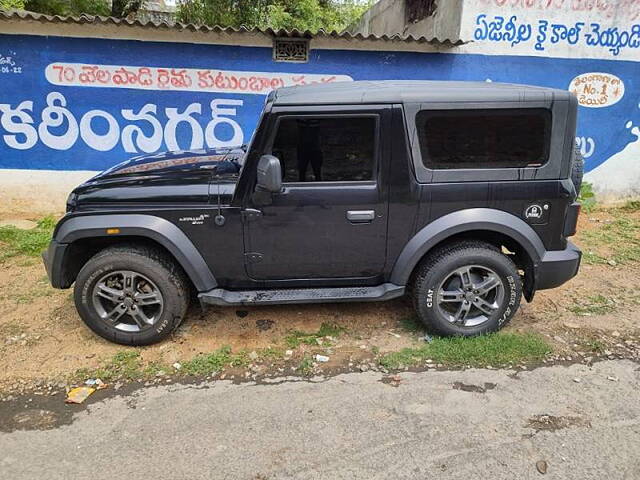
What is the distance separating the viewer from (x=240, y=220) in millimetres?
3074

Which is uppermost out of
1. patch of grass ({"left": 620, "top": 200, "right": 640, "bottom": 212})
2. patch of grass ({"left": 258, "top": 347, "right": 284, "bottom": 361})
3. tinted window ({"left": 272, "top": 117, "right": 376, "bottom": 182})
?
tinted window ({"left": 272, "top": 117, "right": 376, "bottom": 182})

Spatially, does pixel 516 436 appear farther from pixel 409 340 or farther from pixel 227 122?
pixel 227 122

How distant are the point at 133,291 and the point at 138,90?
410cm

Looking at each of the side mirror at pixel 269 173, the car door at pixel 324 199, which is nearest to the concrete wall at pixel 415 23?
the car door at pixel 324 199

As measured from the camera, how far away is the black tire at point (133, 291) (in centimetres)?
312

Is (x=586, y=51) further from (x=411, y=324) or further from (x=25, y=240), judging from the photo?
(x=25, y=240)

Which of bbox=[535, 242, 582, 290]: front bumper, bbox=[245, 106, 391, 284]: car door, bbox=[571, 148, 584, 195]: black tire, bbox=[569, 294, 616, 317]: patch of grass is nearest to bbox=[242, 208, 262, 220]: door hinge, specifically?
bbox=[245, 106, 391, 284]: car door

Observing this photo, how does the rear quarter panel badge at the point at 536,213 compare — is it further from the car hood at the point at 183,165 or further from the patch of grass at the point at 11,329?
the patch of grass at the point at 11,329

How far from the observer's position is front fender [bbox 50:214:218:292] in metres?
3.02

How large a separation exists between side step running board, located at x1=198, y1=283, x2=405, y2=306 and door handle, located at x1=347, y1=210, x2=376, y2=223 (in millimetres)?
555

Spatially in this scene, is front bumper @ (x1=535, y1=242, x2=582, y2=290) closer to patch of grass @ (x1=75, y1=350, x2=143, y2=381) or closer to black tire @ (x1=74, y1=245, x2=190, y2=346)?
black tire @ (x1=74, y1=245, x2=190, y2=346)

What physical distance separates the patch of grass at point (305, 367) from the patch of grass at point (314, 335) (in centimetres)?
21

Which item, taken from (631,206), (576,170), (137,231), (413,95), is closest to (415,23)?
(631,206)

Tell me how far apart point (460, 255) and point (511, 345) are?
0.81 m
